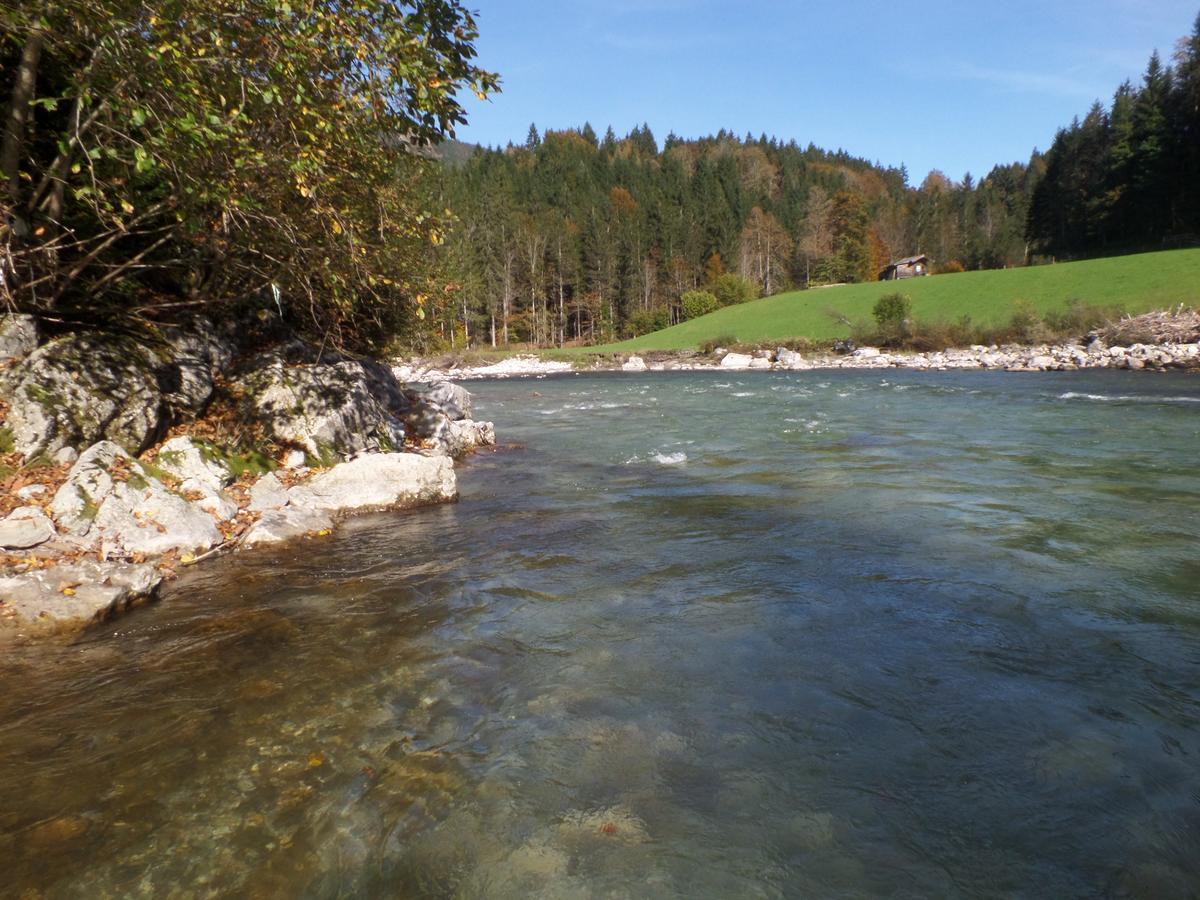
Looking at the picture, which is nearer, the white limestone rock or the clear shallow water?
the clear shallow water

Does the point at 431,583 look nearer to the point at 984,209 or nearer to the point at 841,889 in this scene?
the point at 841,889

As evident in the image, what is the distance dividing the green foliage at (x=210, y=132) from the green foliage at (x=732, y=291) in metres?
83.7

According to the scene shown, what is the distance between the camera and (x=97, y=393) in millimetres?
8320

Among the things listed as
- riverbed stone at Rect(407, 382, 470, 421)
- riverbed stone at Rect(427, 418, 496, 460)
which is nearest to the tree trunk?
riverbed stone at Rect(427, 418, 496, 460)

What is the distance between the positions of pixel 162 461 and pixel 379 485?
2.60 m

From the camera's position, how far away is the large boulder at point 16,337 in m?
8.13

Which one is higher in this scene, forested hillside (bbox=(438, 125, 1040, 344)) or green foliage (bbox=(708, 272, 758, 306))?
forested hillside (bbox=(438, 125, 1040, 344))

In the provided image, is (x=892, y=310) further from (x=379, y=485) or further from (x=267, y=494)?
(x=267, y=494)

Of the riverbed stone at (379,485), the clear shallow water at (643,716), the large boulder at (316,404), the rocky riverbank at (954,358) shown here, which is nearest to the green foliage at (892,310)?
the rocky riverbank at (954,358)

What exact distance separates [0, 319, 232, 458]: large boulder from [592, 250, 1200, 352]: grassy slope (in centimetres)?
5154

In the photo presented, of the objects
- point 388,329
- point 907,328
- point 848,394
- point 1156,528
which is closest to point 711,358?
point 907,328

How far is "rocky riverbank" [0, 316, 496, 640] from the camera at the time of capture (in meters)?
6.18

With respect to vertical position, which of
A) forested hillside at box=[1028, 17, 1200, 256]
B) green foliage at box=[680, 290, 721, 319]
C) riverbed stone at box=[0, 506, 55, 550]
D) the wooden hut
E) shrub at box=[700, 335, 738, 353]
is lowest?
riverbed stone at box=[0, 506, 55, 550]

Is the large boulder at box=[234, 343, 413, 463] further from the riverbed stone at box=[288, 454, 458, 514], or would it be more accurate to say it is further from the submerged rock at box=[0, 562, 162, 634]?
the submerged rock at box=[0, 562, 162, 634]
